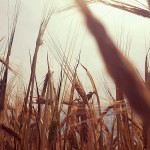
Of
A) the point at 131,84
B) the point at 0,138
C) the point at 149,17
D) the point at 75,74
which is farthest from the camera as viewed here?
the point at 0,138

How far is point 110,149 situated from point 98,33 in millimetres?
1141

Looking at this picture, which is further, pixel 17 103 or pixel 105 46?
pixel 17 103

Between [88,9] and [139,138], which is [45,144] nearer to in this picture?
[139,138]

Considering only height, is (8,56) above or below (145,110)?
above

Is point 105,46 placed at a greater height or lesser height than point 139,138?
greater

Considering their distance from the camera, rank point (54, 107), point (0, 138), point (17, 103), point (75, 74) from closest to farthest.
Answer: point (54, 107)
point (75, 74)
point (0, 138)
point (17, 103)

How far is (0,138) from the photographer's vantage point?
1.29 m

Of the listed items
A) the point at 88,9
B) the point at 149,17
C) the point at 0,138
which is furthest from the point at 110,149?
the point at 88,9

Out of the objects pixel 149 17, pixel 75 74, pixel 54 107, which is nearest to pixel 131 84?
pixel 149 17

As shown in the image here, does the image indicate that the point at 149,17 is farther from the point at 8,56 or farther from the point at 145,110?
the point at 8,56

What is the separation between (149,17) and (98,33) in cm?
30

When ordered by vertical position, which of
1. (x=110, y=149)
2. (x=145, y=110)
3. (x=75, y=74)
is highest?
(x=75, y=74)

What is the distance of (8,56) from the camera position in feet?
3.46

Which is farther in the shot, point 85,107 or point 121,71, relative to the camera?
point 85,107
